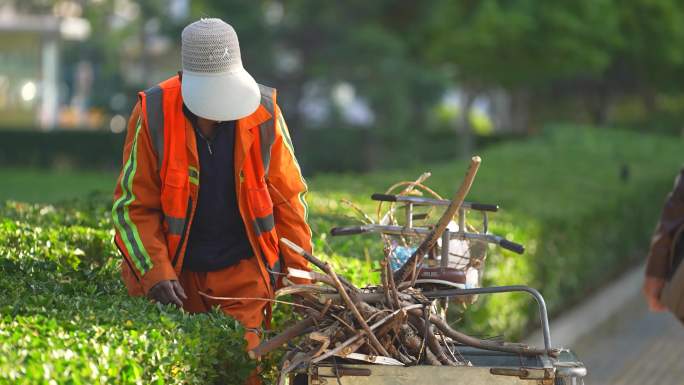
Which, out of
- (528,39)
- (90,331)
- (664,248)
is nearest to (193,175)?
(90,331)

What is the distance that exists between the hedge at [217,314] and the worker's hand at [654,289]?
4.64ft

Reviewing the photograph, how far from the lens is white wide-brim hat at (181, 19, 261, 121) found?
4680 millimetres

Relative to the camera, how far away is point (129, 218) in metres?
4.88

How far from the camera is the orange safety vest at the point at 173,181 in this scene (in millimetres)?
4816

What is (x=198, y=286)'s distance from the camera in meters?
5.10

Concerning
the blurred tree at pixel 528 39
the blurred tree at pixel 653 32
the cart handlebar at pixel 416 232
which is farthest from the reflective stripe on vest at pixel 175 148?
the blurred tree at pixel 653 32

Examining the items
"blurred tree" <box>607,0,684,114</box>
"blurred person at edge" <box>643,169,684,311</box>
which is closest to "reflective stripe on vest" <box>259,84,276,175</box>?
"blurred person at edge" <box>643,169,684,311</box>

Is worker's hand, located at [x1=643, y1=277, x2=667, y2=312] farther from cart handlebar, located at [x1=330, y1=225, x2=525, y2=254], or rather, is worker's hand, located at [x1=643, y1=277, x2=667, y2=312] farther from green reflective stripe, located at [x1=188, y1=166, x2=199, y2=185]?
green reflective stripe, located at [x1=188, y1=166, x2=199, y2=185]

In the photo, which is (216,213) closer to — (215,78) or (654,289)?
(215,78)

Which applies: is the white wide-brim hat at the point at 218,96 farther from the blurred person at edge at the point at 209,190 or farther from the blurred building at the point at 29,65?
the blurred building at the point at 29,65

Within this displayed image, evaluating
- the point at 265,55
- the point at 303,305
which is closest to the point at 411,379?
the point at 303,305

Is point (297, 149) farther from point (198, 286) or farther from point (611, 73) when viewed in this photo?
point (198, 286)

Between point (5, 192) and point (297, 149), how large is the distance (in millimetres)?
9698

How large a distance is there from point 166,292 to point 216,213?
39 centimetres
